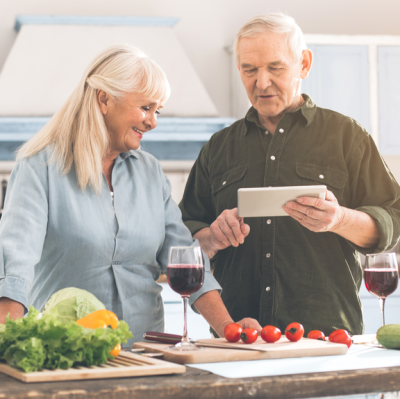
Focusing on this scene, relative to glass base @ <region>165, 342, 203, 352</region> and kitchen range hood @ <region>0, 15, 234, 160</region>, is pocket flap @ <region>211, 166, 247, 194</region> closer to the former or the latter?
glass base @ <region>165, 342, 203, 352</region>

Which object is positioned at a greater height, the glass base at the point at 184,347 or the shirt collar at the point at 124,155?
the shirt collar at the point at 124,155

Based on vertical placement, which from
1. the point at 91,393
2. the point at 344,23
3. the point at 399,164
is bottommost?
the point at 91,393

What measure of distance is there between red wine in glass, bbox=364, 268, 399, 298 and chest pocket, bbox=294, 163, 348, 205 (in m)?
0.38

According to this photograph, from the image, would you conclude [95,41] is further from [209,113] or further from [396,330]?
[396,330]

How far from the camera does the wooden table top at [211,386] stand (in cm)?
89

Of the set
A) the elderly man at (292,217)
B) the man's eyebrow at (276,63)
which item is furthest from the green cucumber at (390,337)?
the man's eyebrow at (276,63)

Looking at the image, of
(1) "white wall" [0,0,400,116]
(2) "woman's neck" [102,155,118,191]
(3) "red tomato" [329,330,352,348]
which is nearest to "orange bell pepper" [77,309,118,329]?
(3) "red tomato" [329,330,352,348]

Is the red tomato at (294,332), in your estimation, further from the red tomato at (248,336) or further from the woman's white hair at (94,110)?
the woman's white hair at (94,110)

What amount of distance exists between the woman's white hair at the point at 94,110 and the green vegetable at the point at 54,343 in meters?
0.59

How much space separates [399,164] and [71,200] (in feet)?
11.6

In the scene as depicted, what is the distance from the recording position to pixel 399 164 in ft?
14.8

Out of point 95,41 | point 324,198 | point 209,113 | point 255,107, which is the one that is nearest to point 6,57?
point 95,41

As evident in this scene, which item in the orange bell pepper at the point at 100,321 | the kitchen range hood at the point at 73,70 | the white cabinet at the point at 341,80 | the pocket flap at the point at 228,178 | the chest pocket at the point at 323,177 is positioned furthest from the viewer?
the white cabinet at the point at 341,80

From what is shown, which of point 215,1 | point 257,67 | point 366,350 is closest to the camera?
point 366,350
